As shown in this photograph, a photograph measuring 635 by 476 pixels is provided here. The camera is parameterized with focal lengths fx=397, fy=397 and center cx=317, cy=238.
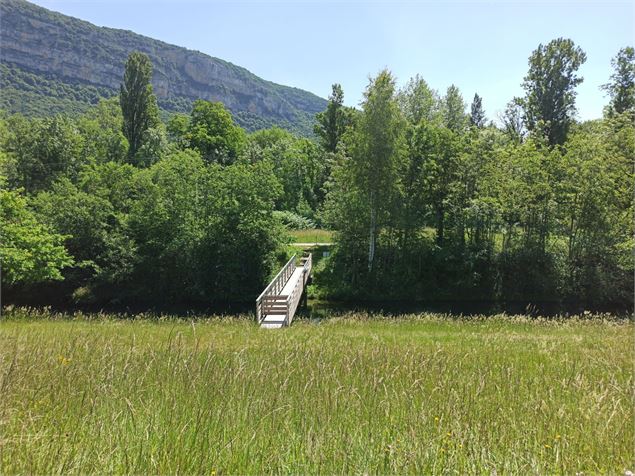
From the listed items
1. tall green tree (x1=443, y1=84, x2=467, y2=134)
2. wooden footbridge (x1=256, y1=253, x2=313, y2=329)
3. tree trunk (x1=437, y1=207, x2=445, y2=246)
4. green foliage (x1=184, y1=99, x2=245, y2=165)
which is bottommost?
wooden footbridge (x1=256, y1=253, x2=313, y2=329)

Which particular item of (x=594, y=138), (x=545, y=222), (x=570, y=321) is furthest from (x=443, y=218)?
(x=570, y=321)

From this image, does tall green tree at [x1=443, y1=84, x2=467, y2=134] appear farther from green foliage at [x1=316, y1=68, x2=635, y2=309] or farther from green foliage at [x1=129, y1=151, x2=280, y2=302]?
green foliage at [x1=129, y1=151, x2=280, y2=302]

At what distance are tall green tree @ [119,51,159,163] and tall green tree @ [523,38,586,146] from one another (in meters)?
42.8

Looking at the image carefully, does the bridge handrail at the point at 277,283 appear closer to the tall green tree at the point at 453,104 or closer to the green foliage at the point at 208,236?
the green foliage at the point at 208,236

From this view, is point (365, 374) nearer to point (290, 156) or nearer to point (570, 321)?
point (570, 321)

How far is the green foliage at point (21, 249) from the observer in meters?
15.8

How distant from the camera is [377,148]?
2586cm

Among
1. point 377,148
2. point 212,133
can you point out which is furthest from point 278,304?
point 212,133

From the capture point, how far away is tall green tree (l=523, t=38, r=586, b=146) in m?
37.4

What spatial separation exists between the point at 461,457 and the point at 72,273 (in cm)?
2750

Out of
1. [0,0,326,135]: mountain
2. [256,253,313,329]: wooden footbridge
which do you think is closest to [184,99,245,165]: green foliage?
[256,253,313,329]: wooden footbridge

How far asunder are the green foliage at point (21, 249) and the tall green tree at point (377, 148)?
57.5ft

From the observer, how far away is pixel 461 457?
2254 millimetres

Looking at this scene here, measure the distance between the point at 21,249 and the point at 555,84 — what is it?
43.8 meters
